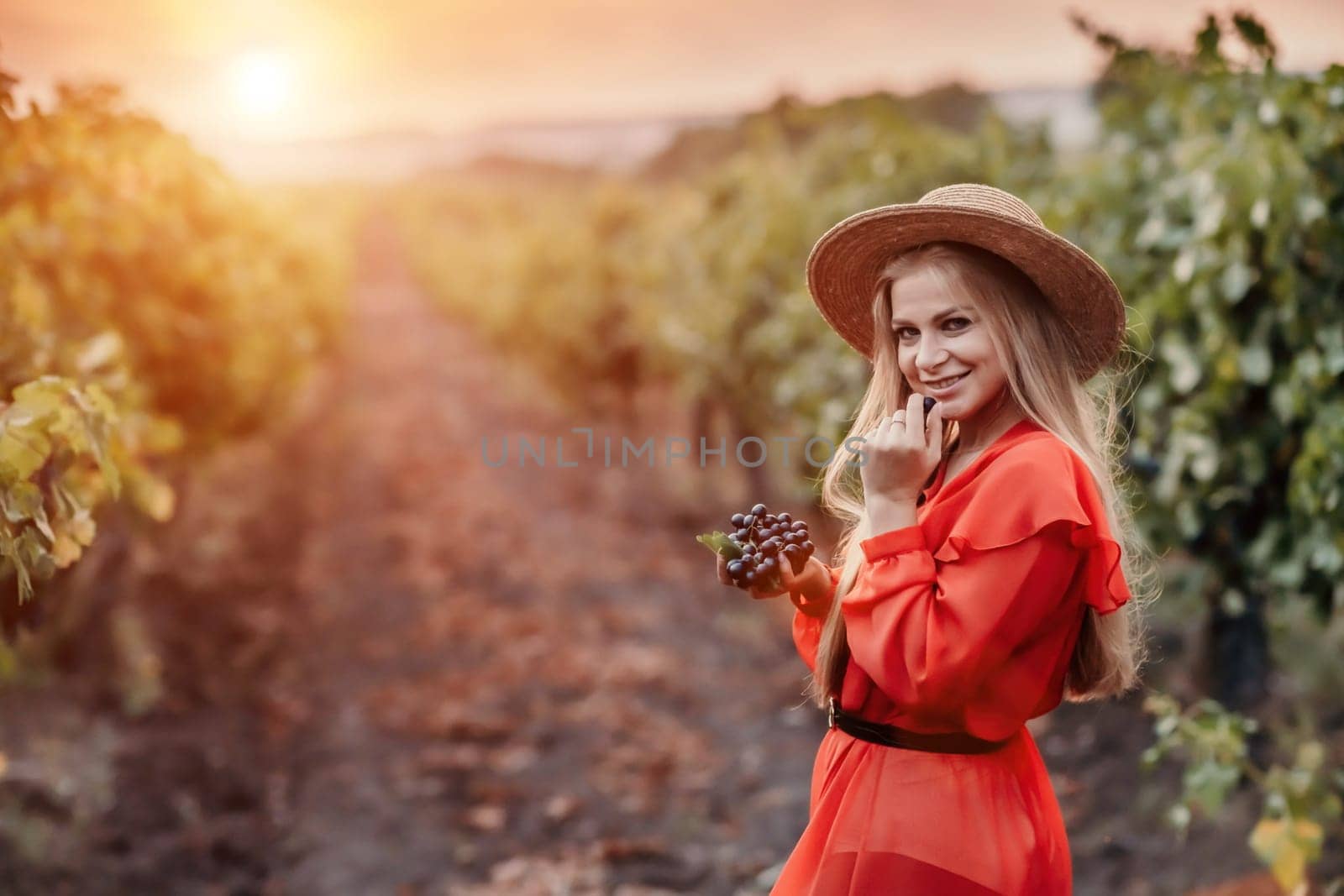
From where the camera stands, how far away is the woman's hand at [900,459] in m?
1.54

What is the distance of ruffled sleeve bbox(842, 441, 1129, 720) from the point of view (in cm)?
145

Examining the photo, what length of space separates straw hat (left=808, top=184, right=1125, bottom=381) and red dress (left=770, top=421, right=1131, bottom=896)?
0.74ft

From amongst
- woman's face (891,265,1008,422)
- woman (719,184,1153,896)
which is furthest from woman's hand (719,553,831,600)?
woman's face (891,265,1008,422)

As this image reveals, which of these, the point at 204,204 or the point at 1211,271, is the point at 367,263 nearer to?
the point at 204,204

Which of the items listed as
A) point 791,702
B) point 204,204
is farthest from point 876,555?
point 204,204

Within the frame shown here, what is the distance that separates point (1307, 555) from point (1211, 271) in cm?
91

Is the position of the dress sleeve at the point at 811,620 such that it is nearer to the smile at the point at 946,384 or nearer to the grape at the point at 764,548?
the grape at the point at 764,548

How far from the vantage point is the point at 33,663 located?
4980 mm

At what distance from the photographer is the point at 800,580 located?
5.47 ft

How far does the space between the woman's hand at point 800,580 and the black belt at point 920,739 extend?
21 centimetres

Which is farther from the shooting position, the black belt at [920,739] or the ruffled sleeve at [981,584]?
the black belt at [920,739]

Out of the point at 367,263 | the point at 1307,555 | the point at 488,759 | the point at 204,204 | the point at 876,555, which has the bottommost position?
the point at 488,759

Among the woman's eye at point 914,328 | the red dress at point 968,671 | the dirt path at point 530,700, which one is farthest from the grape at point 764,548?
the dirt path at point 530,700

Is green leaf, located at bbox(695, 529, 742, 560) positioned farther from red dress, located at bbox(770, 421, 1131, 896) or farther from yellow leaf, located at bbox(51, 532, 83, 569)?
yellow leaf, located at bbox(51, 532, 83, 569)
